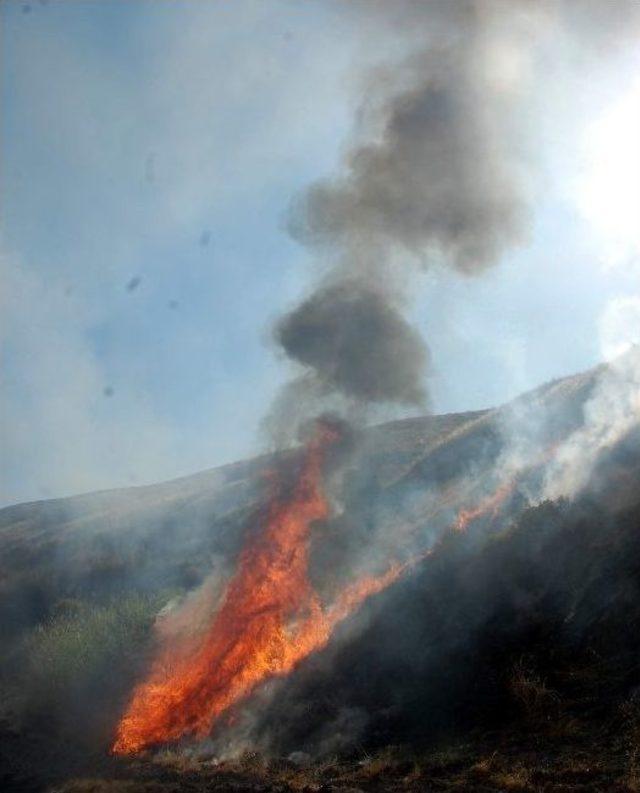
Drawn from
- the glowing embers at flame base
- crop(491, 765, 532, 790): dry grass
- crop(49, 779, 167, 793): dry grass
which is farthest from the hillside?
the glowing embers at flame base

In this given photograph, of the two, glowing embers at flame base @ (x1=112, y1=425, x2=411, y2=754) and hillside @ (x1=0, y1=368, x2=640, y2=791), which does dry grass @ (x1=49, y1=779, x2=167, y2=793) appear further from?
glowing embers at flame base @ (x1=112, y1=425, x2=411, y2=754)

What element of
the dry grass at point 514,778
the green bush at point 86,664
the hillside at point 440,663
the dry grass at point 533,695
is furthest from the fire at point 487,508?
the green bush at point 86,664

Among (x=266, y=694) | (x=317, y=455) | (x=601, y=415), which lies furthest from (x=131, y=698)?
(x=601, y=415)

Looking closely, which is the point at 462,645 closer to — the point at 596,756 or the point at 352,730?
the point at 352,730

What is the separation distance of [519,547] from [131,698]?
19.1 metres

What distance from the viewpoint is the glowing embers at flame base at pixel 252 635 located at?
25.1 m

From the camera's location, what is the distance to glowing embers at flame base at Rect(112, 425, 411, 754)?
2511 cm

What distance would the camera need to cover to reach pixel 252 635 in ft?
91.0

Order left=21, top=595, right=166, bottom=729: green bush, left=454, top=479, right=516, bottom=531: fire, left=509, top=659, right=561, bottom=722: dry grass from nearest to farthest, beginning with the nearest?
left=509, top=659, right=561, bottom=722: dry grass
left=454, top=479, right=516, bottom=531: fire
left=21, top=595, right=166, bottom=729: green bush

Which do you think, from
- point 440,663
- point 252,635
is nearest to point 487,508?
point 440,663

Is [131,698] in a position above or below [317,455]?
below

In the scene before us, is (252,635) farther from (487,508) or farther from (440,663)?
(487,508)

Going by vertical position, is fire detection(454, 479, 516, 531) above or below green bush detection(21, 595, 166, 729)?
above

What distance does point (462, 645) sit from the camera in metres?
22.6
